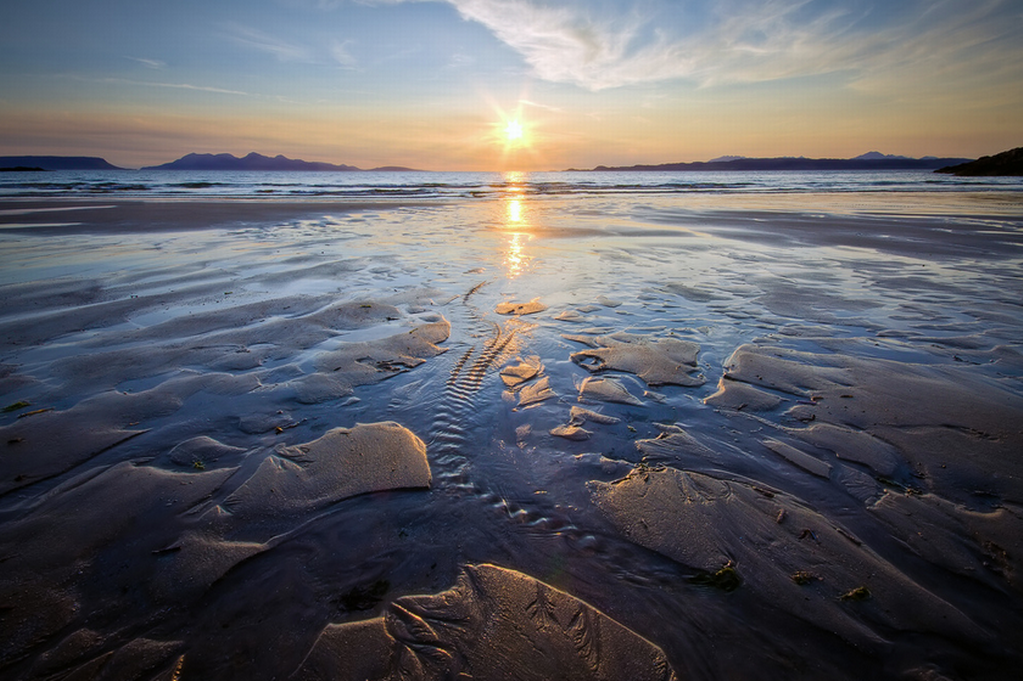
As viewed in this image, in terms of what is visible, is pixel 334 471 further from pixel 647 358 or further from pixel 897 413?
pixel 897 413

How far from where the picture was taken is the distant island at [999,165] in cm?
5128

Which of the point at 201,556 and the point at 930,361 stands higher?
the point at 930,361

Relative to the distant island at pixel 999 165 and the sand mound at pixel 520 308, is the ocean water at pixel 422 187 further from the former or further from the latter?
the sand mound at pixel 520 308

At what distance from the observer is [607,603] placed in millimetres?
2062

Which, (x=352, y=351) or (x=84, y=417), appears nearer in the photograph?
(x=84, y=417)

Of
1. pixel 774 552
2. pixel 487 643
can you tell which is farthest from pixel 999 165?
pixel 487 643

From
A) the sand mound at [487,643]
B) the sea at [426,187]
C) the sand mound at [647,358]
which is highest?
the sea at [426,187]

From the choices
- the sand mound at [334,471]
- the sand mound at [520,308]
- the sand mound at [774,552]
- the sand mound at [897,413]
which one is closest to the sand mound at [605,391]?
the sand mound at [897,413]

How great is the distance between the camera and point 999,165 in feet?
173

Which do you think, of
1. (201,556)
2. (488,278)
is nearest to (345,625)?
(201,556)

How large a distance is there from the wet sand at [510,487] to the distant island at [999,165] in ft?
235

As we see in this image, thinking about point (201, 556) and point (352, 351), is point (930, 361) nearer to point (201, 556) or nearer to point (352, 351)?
point (352, 351)

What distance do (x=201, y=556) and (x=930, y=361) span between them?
6603 millimetres

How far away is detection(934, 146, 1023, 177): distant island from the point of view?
168 feet
